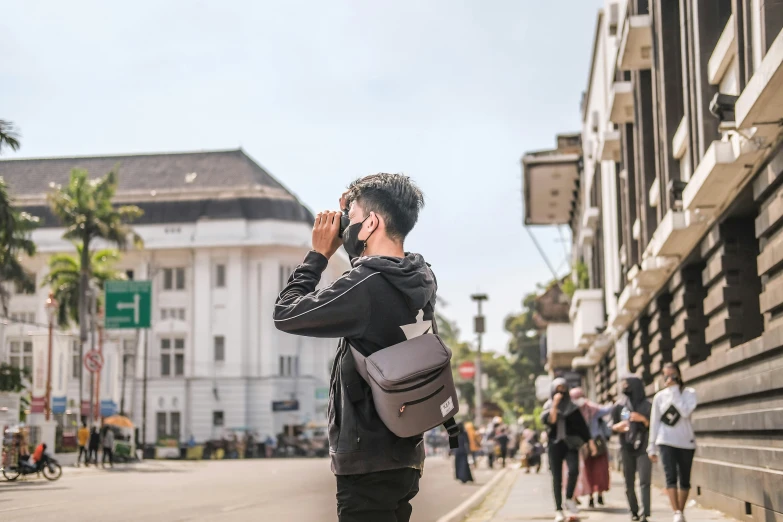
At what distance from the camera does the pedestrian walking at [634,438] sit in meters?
12.2

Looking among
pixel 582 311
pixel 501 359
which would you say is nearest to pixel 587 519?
pixel 582 311

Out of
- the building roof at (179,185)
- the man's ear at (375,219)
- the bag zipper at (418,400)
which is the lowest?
the bag zipper at (418,400)

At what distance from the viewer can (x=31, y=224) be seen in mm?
45500

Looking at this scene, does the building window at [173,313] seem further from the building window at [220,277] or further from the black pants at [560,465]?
the black pants at [560,465]

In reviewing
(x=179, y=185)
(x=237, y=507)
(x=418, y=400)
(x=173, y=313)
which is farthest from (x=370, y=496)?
(x=179, y=185)

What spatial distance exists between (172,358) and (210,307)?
416 cm

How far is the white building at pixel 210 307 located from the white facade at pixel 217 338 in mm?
66

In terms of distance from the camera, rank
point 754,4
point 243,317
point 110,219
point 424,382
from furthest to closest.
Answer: point 243,317
point 110,219
point 754,4
point 424,382

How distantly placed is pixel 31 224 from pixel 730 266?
123ft

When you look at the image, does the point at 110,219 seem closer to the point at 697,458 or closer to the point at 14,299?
the point at 14,299

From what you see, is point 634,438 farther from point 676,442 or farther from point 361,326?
point 361,326

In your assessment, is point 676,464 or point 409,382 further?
point 676,464

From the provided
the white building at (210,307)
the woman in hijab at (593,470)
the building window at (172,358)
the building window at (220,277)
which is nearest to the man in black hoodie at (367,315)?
the woman in hijab at (593,470)

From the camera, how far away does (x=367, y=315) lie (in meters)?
3.95
